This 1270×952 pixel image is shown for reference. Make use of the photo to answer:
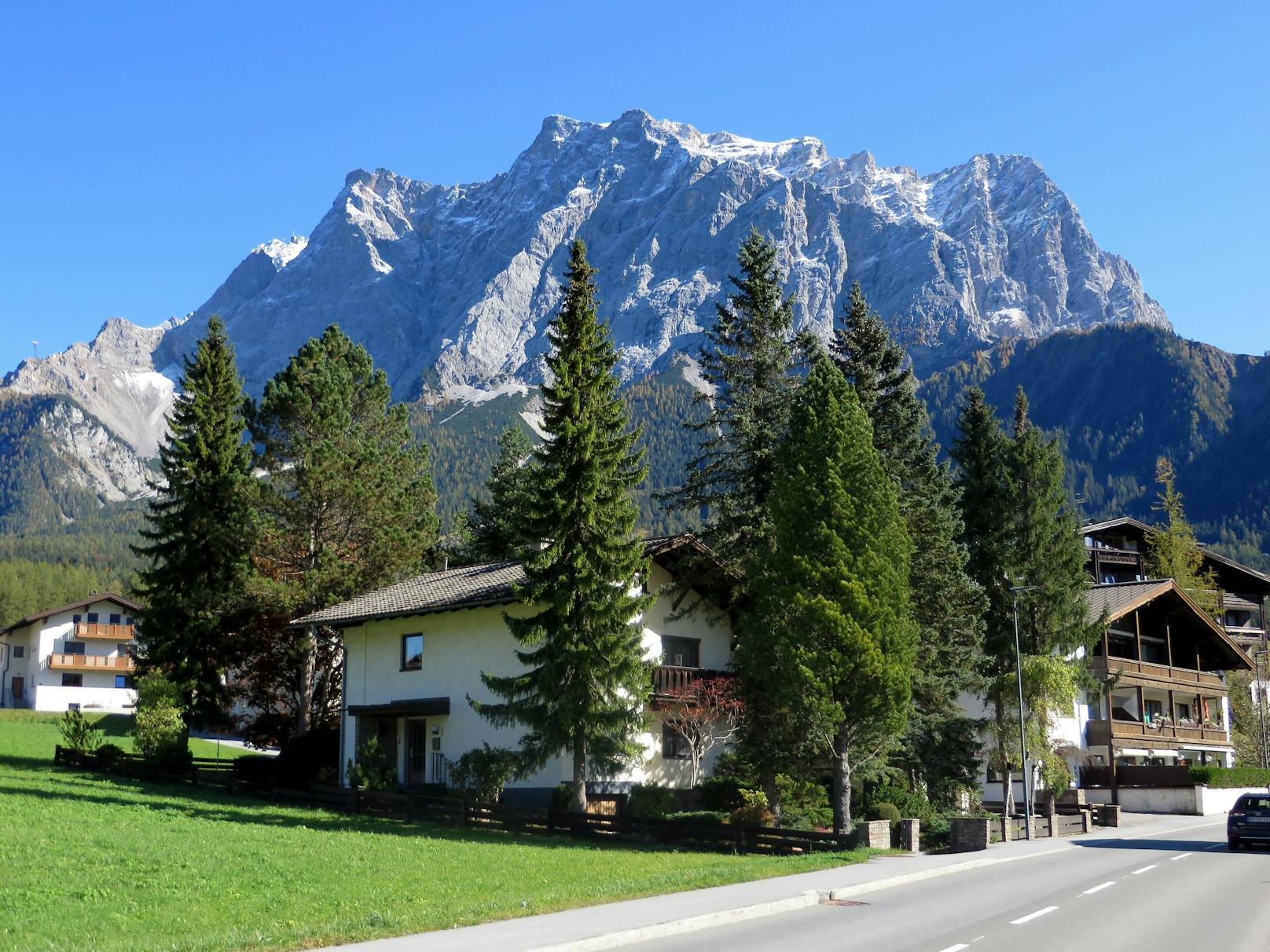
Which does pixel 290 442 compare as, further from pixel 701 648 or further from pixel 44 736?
pixel 44 736

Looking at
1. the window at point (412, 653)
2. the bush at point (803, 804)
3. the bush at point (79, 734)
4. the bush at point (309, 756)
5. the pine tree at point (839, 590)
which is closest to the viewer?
the pine tree at point (839, 590)

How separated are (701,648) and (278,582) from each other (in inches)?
691

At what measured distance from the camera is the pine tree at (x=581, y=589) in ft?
103

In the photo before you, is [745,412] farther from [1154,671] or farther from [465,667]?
[1154,671]

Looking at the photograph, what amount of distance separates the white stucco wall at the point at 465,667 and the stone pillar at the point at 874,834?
31.4 feet

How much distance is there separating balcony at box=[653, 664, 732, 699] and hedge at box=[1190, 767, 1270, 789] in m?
28.1

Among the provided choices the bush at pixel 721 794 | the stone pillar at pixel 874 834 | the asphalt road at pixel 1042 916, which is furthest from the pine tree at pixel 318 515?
the asphalt road at pixel 1042 916

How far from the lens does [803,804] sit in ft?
115

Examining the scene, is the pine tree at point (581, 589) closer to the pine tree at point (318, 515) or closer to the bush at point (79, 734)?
the pine tree at point (318, 515)

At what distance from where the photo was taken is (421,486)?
56500mm

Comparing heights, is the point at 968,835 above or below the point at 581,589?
below

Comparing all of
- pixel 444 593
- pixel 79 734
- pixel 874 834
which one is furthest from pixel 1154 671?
pixel 79 734

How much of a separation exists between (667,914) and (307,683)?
33729mm

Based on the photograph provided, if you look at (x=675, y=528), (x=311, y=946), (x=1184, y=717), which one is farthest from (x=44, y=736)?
(x=675, y=528)
